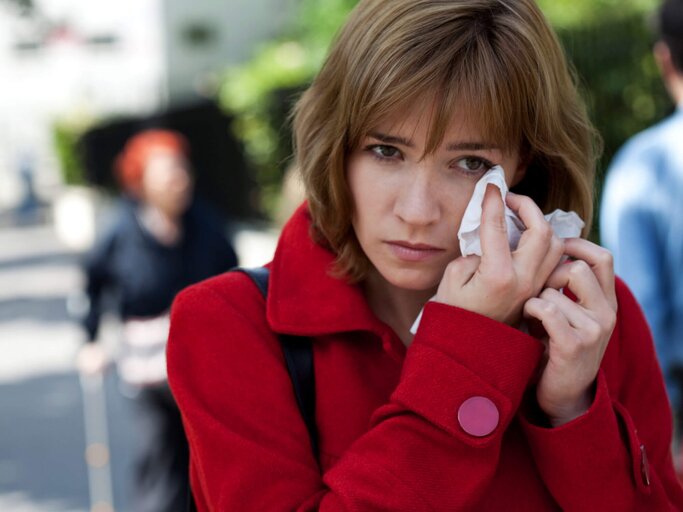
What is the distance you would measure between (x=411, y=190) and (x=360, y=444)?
0.44 metres

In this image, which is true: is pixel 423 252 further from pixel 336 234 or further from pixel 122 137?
pixel 122 137

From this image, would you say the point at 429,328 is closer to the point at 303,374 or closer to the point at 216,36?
the point at 303,374

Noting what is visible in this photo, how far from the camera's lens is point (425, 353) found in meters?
1.73

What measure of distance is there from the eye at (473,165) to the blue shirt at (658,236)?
171 cm

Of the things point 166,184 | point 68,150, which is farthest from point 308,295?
point 68,150

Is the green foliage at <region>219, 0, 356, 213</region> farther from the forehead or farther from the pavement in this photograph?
the forehead

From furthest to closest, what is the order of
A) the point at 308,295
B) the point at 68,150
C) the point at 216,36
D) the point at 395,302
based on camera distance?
the point at 68,150 → the point at 216,36 → the point at 395,302 → the point at 308,295

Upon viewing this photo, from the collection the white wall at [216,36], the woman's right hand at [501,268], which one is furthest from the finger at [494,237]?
the white wall at [216,36]

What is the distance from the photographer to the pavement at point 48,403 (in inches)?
253

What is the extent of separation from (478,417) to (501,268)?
0.81 feet

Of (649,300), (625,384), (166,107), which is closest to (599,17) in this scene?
(649,300)

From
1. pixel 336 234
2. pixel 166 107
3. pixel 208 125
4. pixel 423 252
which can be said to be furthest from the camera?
pixel 166 107

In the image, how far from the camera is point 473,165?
1849 millimetres

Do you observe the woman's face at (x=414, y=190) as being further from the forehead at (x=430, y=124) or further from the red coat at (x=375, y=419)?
the red coat at (x=375, y=419)
